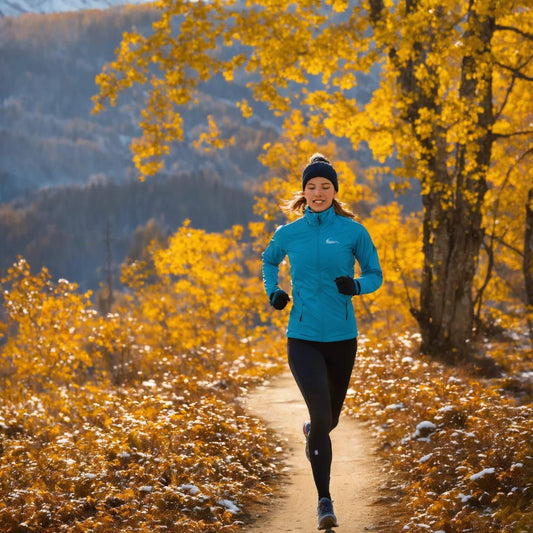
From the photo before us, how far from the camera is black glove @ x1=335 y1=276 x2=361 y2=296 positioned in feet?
14.6

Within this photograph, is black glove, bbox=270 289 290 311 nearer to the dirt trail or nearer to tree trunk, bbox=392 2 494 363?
the dirt trail

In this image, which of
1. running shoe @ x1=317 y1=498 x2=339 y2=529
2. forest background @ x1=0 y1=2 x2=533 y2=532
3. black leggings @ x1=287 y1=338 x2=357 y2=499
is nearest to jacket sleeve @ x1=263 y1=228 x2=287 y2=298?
black leggings @ x1=287 y1=338 x2=357 y2=499

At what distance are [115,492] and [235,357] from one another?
45.7 feet

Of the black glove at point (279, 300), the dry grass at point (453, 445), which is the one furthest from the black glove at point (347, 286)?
the dry grass at point (453, 445)

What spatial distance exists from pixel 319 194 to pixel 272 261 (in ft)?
2.05

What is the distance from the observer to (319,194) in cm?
476

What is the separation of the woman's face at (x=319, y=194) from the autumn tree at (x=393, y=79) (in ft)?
17.6

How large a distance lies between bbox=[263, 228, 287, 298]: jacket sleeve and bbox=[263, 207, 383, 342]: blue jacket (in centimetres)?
9

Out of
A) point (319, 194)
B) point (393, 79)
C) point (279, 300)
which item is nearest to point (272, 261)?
point (279, 300)

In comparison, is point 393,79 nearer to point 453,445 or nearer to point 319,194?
point 453,445

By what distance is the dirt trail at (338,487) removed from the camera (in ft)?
16.9

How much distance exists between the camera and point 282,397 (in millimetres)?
12359

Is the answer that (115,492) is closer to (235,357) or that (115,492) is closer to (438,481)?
(438,481)

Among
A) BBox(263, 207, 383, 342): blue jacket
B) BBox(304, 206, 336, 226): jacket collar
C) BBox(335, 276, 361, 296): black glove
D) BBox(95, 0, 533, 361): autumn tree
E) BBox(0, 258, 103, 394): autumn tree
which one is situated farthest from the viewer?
BBox(0, 258, 103, 394): autumn tree
